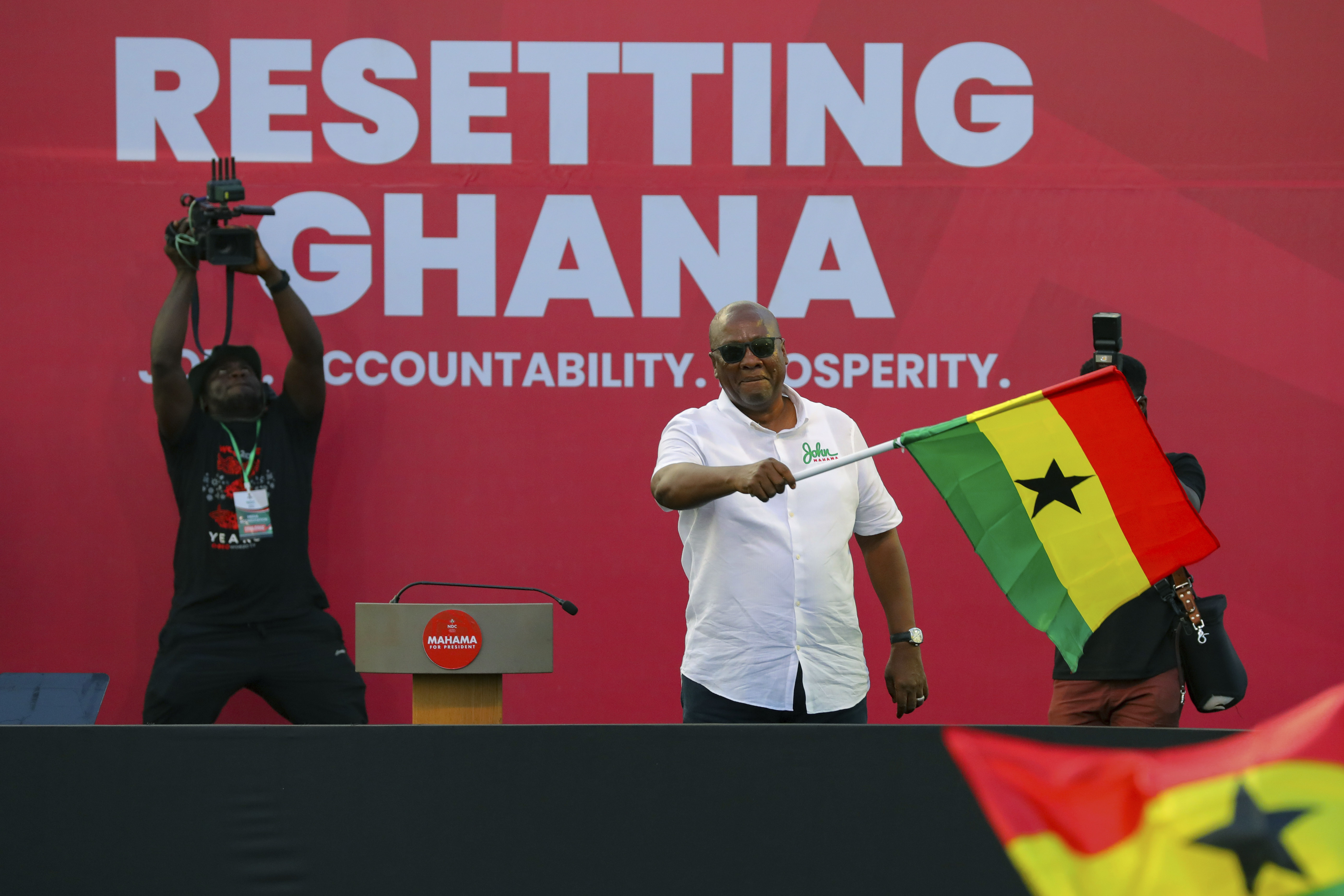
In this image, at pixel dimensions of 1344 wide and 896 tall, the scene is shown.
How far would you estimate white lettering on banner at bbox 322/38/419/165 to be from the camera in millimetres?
4371

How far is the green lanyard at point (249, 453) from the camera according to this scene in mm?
4066

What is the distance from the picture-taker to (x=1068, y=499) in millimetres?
2771

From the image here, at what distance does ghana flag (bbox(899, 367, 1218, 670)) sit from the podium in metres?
0.95

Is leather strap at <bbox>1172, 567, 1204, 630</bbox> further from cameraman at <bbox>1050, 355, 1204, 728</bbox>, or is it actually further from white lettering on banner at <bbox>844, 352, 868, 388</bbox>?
white lettering on banner at <bbox>844, 352, 868, 388</bbox>

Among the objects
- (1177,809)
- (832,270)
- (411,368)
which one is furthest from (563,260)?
(1177,809)

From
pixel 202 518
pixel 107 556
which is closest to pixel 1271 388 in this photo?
pixel 202 518

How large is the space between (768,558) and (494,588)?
2.98 ft

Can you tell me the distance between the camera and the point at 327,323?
14.4ft

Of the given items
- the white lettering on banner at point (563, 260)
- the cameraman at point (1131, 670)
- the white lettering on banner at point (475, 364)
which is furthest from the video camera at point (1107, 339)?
the white lettering on banner at point (475, 364)

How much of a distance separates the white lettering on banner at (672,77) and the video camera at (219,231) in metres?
1.34

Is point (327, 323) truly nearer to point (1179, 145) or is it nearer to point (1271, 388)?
point (1179, 145)

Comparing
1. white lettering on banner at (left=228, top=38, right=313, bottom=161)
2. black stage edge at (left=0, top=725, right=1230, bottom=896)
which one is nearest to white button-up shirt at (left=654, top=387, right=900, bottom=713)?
black stage edge at (left=0, top=725, right=1230, bottom=896)

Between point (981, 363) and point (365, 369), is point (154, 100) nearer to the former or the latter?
point (365, 369)

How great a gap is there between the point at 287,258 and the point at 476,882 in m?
2.77
